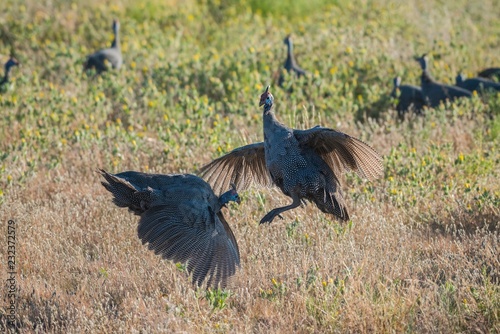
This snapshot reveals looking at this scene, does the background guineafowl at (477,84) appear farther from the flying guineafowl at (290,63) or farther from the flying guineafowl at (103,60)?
the flying guineafowl at (103,60)

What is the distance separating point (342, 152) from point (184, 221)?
1.35m

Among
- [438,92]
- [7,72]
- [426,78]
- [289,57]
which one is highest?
[7,72]

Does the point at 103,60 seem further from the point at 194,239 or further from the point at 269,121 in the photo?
the point at 194,239

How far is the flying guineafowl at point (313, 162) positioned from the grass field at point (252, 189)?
0.35 meters

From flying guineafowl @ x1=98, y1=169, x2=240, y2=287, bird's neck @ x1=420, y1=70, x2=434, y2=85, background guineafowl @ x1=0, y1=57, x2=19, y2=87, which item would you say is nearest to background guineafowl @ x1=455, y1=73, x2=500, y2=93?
bird's neck @ x1=420, y1=70, x2=434, y2=85

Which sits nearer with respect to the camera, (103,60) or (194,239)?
(194,239)

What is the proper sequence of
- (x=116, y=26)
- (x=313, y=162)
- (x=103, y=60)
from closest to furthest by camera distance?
(x=313, y=162), (x=103, y=60), (x=116, y=26)

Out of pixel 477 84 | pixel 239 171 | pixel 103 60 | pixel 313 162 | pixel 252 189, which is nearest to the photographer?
pixel 313 162

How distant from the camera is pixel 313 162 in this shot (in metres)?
5.64

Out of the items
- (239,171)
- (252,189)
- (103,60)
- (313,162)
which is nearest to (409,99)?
(252,189)

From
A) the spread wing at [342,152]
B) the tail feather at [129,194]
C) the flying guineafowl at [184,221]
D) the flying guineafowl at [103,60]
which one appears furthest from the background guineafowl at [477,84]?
the tail feather at [129,194]

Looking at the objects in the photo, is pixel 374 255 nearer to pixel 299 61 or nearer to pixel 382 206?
pixel 382 206

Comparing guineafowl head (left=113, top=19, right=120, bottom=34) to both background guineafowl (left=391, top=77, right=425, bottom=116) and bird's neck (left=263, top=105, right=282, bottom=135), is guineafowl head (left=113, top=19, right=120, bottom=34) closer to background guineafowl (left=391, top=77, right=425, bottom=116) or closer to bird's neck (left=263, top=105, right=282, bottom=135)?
background guineafowl (left=391, top=77, right=425, bottom=116)

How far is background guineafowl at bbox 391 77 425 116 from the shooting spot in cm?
914
